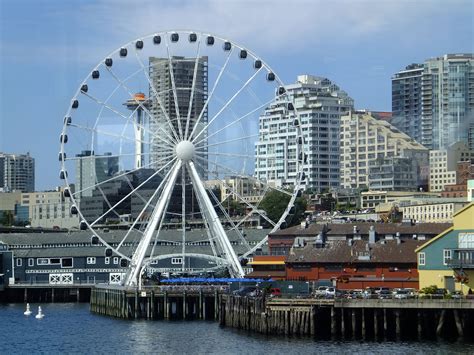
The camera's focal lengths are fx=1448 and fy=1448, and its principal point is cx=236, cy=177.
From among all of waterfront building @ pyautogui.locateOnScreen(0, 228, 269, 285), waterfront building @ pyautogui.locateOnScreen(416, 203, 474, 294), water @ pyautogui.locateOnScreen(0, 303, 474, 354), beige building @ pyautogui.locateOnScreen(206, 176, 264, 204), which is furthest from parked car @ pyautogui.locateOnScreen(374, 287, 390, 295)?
waterfront building @ pyautogui.locateOnScreen(0, 228, 269, 285)

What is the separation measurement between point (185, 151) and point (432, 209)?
244 ft

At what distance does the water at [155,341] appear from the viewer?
60000mm

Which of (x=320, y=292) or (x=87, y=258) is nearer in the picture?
(x=320, y=292)

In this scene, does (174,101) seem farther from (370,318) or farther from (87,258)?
(87,258)

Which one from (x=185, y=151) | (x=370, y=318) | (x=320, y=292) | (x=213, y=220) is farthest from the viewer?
(x=213, y=220)

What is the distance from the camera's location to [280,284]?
75438 mm

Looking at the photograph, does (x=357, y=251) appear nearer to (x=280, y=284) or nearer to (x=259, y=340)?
(x=280, y=284)

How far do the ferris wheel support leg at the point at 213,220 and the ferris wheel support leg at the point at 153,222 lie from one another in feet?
3.68

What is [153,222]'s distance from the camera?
86312 millimetres

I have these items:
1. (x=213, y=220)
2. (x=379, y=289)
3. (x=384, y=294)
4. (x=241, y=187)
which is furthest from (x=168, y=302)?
(x=384, y=294)

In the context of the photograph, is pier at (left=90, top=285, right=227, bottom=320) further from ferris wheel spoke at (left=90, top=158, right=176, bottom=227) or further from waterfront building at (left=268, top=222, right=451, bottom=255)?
waterfront building at (left=268, top=222, right=451, bottom=255)

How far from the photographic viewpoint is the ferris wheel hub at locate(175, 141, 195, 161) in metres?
84.9

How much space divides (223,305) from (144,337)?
25.3 feet

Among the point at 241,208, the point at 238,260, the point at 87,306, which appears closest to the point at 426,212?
the point at 241,208
